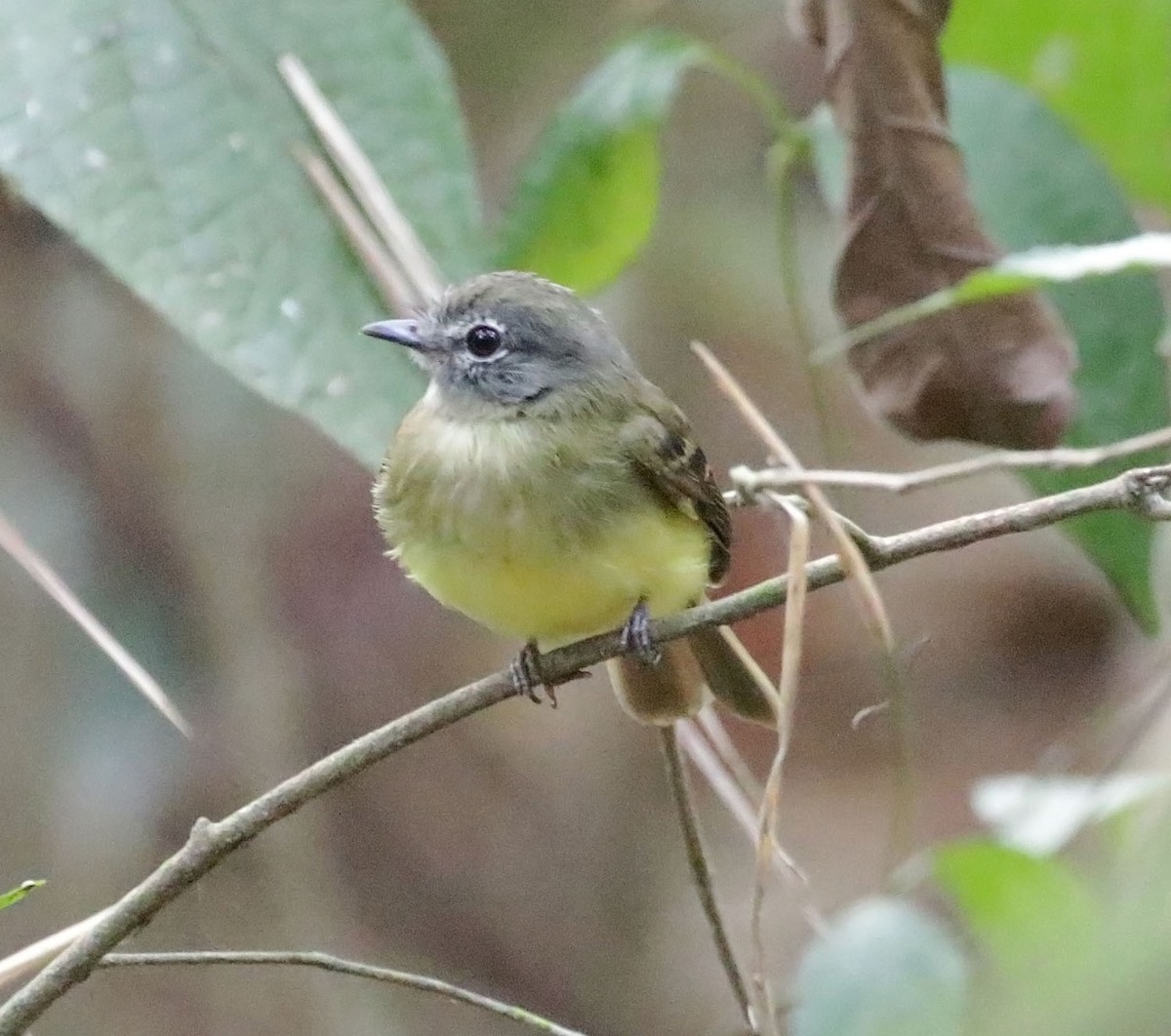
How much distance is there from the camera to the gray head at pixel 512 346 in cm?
180

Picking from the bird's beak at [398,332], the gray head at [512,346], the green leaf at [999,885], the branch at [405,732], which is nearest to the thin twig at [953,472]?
the branch at [405,732]

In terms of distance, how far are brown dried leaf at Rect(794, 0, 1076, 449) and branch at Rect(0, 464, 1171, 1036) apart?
1.79 ft

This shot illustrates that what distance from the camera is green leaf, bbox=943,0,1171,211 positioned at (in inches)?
69.5

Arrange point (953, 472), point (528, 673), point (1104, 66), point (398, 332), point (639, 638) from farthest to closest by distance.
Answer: point (1104, 66), point (398, 332), point (528, 673), point (639, 638), point (953, 472)

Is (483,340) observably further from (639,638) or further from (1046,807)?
(1046,807)

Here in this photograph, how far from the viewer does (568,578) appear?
60.1 inches

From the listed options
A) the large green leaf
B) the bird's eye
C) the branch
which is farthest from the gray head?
the branch

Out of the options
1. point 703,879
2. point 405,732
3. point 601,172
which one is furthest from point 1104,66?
point 405,732

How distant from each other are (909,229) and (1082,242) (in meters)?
0.22

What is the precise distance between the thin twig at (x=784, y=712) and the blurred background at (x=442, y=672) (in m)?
1.54

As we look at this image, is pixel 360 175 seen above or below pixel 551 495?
above

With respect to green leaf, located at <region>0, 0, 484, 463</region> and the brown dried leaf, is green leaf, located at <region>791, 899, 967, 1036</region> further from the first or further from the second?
green leaf, located at <region>0, 0, 484, 463</region>

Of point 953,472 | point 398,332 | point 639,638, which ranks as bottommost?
point 953,472

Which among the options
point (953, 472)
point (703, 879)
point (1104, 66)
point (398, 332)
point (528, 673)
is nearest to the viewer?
point (953, 472)
